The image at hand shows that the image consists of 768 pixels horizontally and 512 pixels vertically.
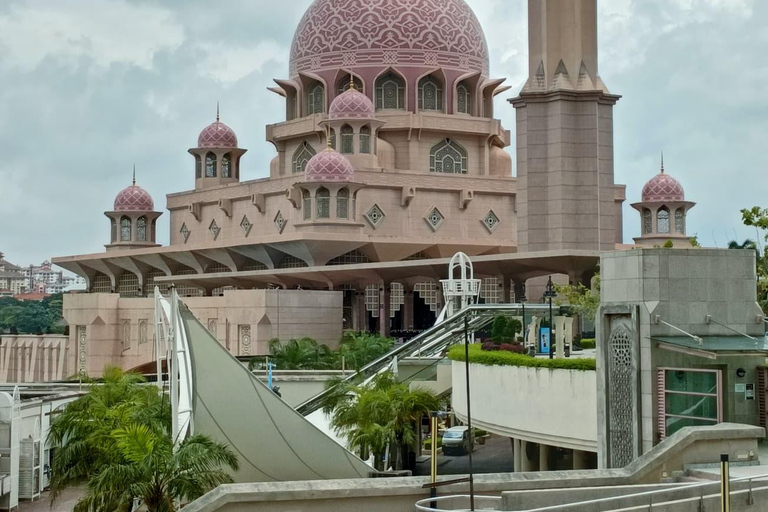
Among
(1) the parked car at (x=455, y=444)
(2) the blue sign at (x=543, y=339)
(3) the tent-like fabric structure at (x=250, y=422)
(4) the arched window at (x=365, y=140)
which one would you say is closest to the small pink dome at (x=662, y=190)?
(4) the arched window at (x=365, y=140)

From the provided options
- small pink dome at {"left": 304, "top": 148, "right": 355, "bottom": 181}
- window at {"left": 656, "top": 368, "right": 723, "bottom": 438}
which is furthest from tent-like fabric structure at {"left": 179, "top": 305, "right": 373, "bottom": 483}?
small pink dome at {"left": 304, "top": 148, "right": 355, "bottom": 181}

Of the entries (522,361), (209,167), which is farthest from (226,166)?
(522,361)

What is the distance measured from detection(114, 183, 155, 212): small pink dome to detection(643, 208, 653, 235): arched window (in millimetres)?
22856

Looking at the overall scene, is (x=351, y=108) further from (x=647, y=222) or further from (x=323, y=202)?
(x=647, y=222)

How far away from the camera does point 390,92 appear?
190 ft

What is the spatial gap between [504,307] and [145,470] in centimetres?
1763

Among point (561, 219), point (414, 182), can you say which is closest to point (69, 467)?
point (561, 219)

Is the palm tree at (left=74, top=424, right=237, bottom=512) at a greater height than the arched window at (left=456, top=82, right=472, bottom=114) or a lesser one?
lesser

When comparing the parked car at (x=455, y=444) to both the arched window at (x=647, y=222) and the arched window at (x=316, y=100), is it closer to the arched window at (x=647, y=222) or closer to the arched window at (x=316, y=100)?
the arched window at (x=647, y=222)

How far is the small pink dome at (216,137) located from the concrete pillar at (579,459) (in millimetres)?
40939

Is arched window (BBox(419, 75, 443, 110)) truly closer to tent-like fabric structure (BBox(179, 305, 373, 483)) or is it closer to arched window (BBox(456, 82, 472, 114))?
arched window (BBox(456, 82, 472, 114))

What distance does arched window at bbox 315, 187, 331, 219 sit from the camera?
50812 millimetres

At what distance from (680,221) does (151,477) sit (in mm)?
42563

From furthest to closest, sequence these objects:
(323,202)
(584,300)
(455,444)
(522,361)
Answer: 1. (323,202)
2. (455,444)
3. (584,300)
4. (522,361)
